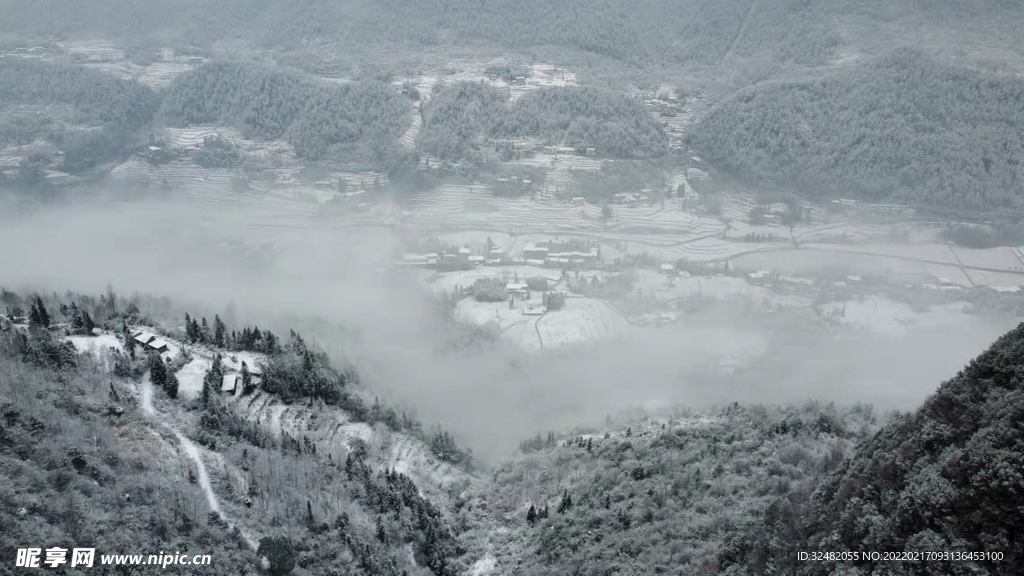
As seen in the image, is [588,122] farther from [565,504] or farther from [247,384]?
[565,504]

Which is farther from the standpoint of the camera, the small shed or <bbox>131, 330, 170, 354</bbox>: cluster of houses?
<bbox>131, 330, 170, 354</bbox>: cluster of houses

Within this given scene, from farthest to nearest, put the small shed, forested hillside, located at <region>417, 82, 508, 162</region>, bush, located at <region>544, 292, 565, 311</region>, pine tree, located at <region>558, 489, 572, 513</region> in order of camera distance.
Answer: forested hillside, located at <region>417, 82, 508, 162</region>
bush, located at <region>544, 292, 565, 311</region>
the small shed
pine tree, located at <region>558, 489, 572, 513</region>

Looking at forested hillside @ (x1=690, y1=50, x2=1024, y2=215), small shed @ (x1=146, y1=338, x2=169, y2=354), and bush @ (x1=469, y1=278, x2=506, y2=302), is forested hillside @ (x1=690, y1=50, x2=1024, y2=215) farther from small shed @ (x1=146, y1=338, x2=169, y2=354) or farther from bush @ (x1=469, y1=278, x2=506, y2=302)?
small shed @ (x1=146, y1=338, x2=169, y2=354)

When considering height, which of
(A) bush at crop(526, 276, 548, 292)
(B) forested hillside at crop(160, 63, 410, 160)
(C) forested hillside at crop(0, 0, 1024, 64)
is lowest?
(A) bush at crop(526, 276, 548, 292)

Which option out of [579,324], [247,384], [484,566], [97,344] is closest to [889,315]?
[579,324]

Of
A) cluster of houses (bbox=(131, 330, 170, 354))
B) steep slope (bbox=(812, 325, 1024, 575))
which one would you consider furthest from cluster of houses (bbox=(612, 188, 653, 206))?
steep slope (bbox=(812, 325, 1024, 575))
